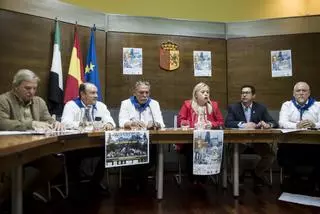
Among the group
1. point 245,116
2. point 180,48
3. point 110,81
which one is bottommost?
point 245,116

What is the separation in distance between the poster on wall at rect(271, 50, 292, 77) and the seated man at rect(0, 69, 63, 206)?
3.18 meters

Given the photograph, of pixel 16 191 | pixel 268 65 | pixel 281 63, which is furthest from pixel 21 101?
pixel 281 63

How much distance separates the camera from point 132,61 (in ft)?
15.6

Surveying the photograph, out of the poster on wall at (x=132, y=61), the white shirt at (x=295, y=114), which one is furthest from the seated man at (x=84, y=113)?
the white shirt at (x=295, y=114)

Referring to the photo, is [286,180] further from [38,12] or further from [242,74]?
[38,12]

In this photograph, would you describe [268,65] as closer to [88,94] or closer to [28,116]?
[88,94]

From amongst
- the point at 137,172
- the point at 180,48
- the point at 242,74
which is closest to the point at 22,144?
the point at 137,172

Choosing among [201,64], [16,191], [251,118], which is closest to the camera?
[16,191]

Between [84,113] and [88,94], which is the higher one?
[88,94]

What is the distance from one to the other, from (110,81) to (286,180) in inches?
99.4

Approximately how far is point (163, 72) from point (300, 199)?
2.43m

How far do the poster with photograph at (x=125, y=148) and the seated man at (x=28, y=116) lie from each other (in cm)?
40

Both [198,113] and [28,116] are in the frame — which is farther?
[198,113]

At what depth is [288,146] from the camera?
361 centimetres
